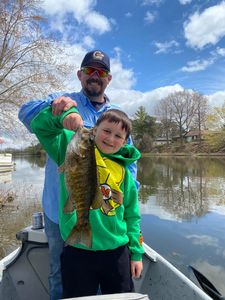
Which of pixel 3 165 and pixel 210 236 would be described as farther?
pixel 3 165

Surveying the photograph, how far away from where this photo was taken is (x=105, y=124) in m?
2.57

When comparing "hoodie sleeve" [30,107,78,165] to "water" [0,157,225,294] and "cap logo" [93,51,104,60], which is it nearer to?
"cap logo" [93,51,104,60]

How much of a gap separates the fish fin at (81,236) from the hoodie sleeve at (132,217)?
530mm

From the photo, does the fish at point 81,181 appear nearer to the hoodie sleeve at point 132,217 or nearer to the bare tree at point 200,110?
the hoodie sleeve at point 132,217

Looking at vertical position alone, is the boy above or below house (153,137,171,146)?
below

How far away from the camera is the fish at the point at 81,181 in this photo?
2043mm

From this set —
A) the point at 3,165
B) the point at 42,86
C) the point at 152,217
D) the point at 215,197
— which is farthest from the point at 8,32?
the point at 3,165

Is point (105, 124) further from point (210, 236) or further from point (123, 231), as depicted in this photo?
point (210, 236)

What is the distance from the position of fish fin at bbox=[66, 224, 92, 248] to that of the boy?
159 mm

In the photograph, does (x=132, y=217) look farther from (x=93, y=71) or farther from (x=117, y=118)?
(x=93, y=71)

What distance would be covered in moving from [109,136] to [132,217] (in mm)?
748

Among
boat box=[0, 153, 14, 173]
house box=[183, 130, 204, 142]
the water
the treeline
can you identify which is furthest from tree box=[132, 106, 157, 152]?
the water

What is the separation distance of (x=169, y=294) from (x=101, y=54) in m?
2.53

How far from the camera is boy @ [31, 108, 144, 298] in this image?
2498 mm
